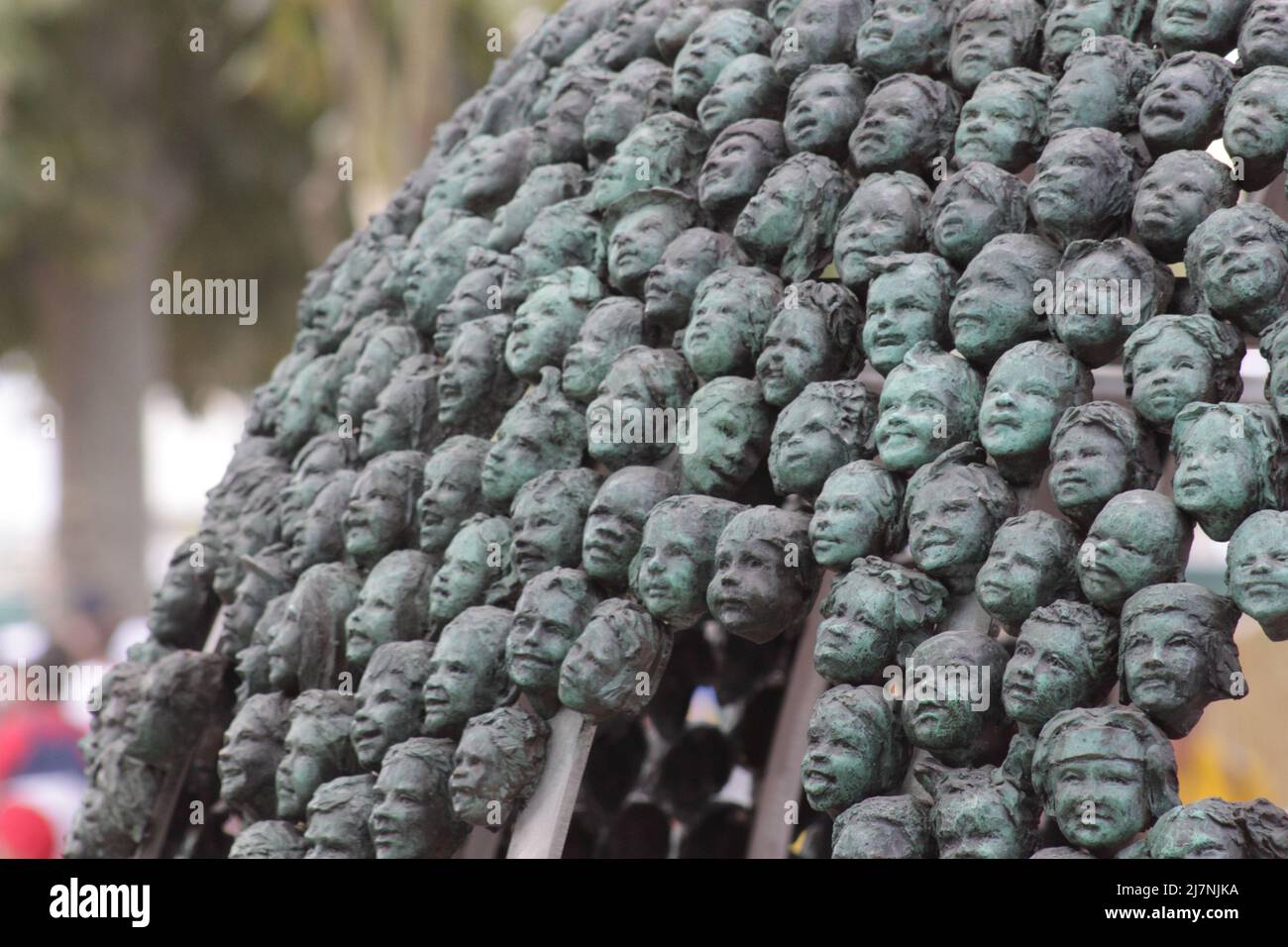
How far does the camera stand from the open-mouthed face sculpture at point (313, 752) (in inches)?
82.1

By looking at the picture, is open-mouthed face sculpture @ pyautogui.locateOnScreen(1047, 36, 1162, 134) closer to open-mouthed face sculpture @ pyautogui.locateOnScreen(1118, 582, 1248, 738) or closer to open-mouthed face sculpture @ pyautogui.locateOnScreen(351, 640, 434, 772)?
open-mouthed face sculpture @ pyautogui.locateOnScreen(1118, 582, 1248, 738)

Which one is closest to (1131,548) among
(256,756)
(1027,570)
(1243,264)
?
(1027,570)

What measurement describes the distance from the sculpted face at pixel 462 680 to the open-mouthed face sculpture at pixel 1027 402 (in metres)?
0.65

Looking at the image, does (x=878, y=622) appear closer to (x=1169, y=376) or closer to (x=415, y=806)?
(x=1169, y=376)

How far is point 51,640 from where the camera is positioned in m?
6.70

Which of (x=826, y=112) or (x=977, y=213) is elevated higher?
(x=826, y=112)

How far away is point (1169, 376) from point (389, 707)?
997 mm

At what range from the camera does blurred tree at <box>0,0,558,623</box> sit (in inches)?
417

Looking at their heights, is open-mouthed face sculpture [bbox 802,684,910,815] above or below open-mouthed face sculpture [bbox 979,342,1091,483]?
below

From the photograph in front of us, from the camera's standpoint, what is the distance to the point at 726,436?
189 cm

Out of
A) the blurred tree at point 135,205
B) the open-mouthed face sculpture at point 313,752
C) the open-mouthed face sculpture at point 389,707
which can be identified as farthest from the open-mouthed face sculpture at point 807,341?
the blurred tree at point 135,205

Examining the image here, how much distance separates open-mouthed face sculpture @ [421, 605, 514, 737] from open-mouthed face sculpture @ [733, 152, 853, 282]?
55 cm

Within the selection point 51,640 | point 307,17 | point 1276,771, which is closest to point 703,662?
point 1276,771

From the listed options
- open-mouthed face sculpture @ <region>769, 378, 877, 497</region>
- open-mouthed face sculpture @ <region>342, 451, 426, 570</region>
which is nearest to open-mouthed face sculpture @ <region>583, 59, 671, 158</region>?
open-mouthed face sculpture @ <region>342, 451, 426, 570</region>
